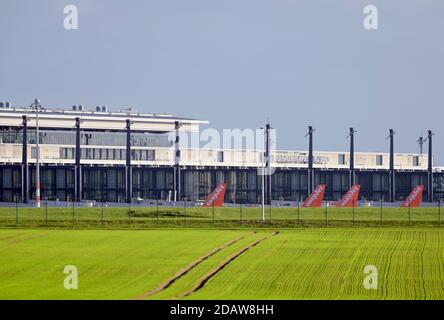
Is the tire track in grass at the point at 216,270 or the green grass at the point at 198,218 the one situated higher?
the tire track in grass at the point at 216,270

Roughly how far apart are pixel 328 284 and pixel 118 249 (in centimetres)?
2168

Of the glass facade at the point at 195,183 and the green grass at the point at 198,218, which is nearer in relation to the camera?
the green grass at the point at 198,218

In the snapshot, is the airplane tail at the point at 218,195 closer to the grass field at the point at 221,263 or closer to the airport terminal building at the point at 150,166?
the airport terminal building at the point at 150,166

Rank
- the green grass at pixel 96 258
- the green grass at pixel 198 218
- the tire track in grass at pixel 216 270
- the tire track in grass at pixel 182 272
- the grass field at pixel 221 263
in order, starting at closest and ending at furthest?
the tire track in grass at pixel 182 272 < the grass field at pixel 221 263 < the tire track in grass at pixel 216 270 < the green grass at pixel 96 258 < the green grass at pixel 198 218

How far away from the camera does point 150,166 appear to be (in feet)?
545

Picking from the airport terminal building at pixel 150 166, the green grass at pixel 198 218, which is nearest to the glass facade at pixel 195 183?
the airport terminal building at pixel 150 166

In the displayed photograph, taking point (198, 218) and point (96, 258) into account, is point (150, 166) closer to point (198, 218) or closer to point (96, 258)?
point (198, 218)

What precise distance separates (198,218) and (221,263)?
1818 inches

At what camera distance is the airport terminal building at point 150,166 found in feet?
516

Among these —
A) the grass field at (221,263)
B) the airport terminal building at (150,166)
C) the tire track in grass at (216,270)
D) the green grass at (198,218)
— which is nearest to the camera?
the grass field at (221,263)

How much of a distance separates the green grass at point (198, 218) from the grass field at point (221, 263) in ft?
36.9

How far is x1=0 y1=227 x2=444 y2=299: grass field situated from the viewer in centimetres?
5366

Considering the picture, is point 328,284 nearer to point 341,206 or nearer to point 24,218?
point 24,218
